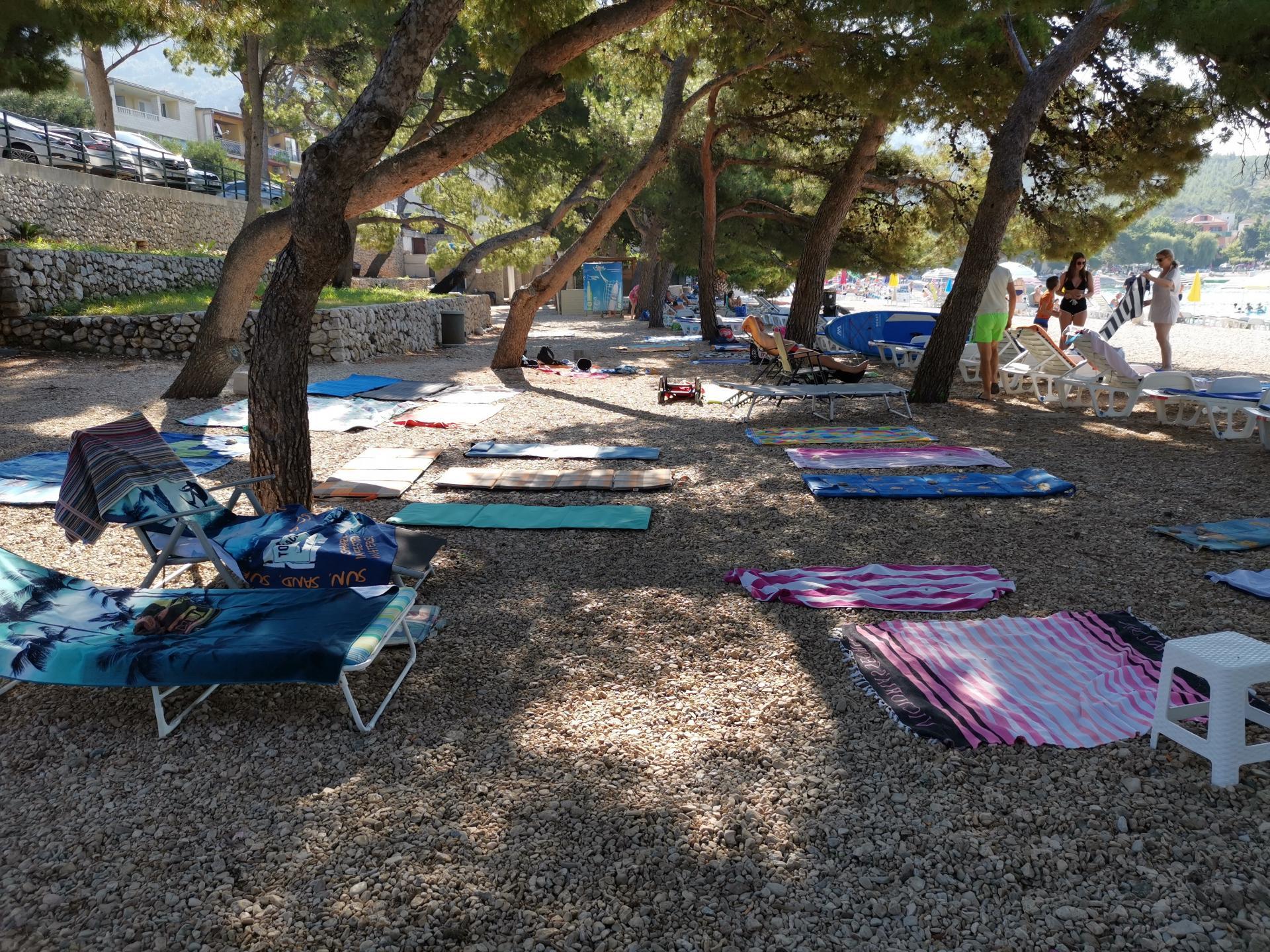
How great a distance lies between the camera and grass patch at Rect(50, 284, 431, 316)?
1255cm

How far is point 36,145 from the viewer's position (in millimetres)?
15531

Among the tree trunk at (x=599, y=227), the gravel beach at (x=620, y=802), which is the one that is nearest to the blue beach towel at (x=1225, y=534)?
the gravel beach at (x=620, y=802)

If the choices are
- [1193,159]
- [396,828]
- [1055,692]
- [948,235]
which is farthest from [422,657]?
[948,235]

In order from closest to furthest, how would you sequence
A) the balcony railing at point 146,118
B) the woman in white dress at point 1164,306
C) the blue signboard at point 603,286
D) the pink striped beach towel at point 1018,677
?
1. the pink striped beach towel at point 1018,677
2. the woman in white dress at point 1164,306
3. the blue signboard at point 603,286
4. the balcony railing at point 146,118

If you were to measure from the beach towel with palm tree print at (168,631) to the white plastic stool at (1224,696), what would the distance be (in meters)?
2.51

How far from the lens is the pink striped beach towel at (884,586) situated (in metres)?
3.88

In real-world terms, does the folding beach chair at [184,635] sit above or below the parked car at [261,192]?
below

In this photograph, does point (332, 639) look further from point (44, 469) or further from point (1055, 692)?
point (44, 469)

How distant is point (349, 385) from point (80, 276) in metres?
6.36

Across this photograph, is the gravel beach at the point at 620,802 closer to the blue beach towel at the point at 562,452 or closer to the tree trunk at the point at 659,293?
the blue beach towel at the point at 562,452

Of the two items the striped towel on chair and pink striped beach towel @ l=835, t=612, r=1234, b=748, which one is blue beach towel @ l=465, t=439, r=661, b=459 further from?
pink striped beach towel @ l=835, t=612, r=1234, b=748

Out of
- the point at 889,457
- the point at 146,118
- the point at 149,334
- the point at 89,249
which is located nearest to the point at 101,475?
the point at 889,457

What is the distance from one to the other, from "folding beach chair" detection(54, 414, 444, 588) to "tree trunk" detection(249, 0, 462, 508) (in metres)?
0.55

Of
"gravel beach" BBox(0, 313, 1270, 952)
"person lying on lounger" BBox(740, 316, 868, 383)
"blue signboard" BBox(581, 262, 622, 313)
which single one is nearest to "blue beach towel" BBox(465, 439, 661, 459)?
"gravel beach" BBox(0, 313, 1270, 952)
